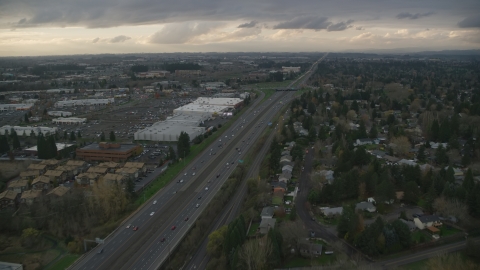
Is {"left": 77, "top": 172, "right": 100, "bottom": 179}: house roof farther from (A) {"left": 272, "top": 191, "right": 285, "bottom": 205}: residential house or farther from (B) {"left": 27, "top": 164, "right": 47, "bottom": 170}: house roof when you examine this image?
(A) {"left": 272, "top": 191, "right": 285, "bottom": 205}: residential house

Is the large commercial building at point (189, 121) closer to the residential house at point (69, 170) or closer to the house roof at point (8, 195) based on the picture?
the residential house at point (69, 170)

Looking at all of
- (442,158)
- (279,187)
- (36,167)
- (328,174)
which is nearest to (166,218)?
(279,187)

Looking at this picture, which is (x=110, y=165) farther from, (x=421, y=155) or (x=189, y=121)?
(x=421, y=155)

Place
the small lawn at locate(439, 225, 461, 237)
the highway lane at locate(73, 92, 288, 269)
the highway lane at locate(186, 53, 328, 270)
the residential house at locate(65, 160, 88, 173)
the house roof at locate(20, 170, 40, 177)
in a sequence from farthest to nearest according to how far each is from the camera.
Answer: the residential house at locate(65, 160, 88, 173), the house roof at locate(20, 170, 40, 177), the small lawn at locate(439, 225, 461, 237), the highway lane at locate(73, 92, 288, 269), the highway lane at locate(186, 53, 328, 270)

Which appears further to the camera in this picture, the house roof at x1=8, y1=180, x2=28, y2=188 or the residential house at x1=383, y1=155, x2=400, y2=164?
the residential house at x1=383, y1=155, x2=400, y2=164

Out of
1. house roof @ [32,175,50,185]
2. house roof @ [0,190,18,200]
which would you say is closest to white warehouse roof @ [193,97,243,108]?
house roof @ [32,175,50,185]

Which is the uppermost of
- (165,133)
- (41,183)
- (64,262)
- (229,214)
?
(165,133)

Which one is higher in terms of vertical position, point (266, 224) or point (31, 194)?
→ point (266, 224)
